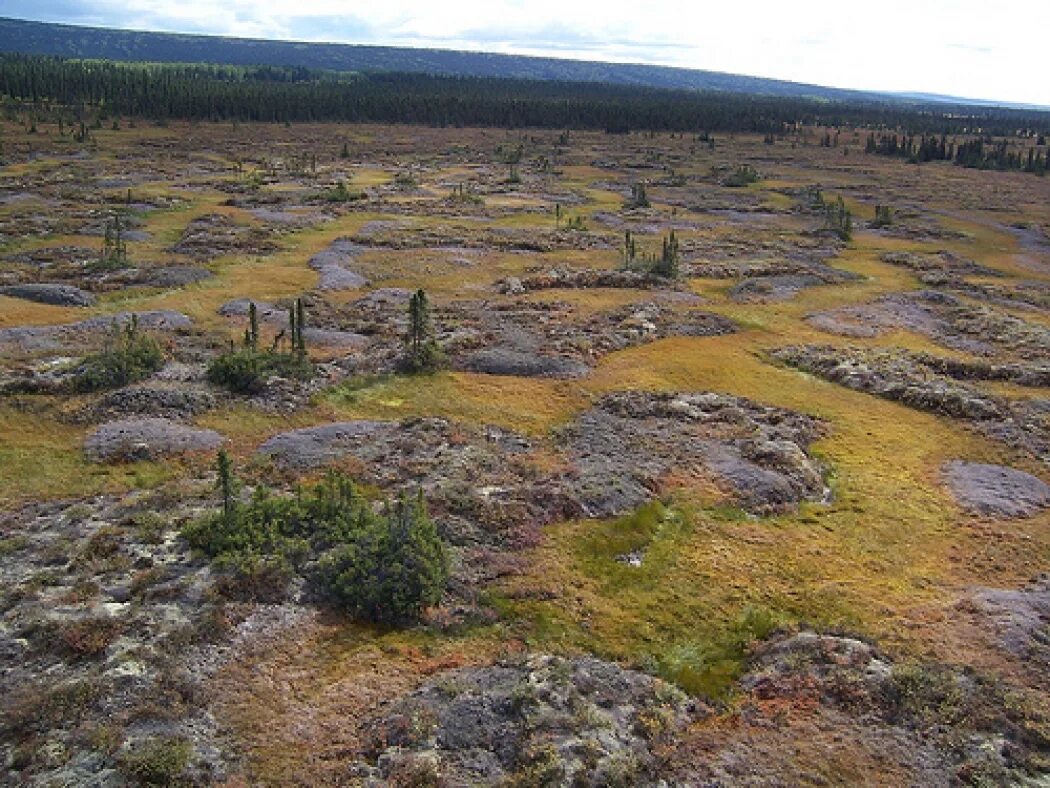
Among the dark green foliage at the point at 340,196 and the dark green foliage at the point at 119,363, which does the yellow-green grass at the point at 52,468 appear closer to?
the dark green foliage at the point at 119,363

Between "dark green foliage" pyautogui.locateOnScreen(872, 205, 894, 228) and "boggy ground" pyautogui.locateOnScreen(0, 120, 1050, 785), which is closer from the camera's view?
"boggy ground" pyautogui.locateOnScreen(0, 120, 1050, 785)

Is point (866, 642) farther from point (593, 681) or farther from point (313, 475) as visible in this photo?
A: point (313, 475)

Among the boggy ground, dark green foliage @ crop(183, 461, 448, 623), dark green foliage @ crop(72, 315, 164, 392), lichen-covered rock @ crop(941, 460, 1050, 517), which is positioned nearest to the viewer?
the boggy ground

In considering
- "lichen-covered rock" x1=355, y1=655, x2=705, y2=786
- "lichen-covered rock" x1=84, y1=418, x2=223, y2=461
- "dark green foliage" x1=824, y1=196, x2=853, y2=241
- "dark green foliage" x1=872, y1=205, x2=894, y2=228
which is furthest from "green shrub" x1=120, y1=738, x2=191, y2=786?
"dark green foliage" x1=872, y1=205, x2=894, y2=228

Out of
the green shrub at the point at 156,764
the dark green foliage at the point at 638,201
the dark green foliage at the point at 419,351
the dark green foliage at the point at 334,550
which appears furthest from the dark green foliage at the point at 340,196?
the green shrub at the point at 156,764

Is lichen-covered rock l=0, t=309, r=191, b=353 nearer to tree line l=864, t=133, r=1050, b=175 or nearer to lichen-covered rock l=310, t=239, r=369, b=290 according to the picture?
lichen-covered rock l=310, t=239, r=369, b=290

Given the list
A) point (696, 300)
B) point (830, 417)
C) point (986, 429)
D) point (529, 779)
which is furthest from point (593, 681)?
point (696, 300)
